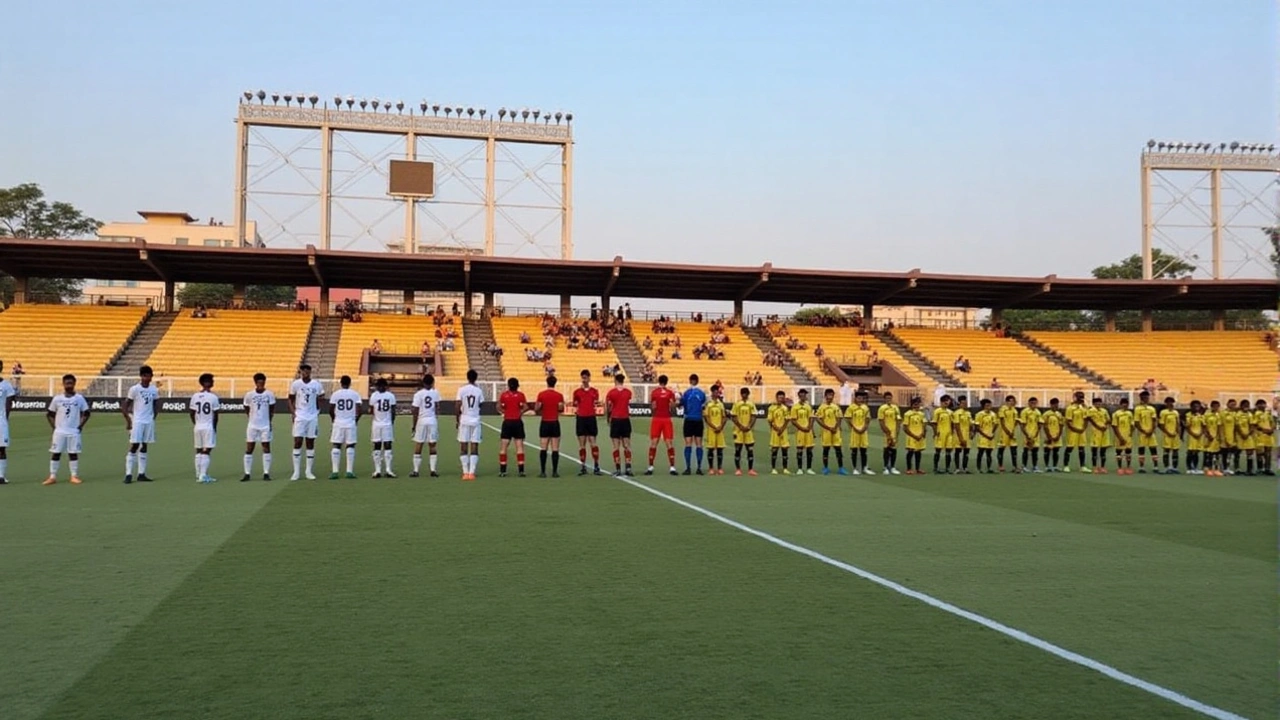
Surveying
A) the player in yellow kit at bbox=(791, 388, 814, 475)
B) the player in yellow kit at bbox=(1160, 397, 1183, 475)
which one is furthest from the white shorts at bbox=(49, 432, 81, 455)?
the player in yellow kit at bbox=(1160, 397, 1183, 475)

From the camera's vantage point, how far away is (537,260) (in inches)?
1673

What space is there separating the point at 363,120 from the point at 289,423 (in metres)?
19.4

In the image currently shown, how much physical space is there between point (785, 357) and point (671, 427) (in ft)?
91.1

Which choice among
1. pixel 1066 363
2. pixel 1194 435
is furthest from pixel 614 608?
pixel 1066 363

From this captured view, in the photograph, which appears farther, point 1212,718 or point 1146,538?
point 1146,538

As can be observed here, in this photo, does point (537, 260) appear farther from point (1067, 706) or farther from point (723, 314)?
point (1067, 706)

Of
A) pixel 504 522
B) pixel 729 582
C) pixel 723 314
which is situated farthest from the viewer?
pixel 723 314

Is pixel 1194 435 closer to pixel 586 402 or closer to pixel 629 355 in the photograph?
pixel 586 402

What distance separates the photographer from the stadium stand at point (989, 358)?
42.3m

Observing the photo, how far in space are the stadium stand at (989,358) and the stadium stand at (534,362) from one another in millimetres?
16300

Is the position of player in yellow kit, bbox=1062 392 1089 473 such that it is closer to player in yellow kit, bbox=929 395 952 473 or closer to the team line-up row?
the team line-up row

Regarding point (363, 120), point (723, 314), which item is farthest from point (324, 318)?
point (723, 314)

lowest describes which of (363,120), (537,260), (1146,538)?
(1146,538)

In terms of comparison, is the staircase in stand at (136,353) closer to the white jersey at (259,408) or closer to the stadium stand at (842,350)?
the white jersey at (259,408)
